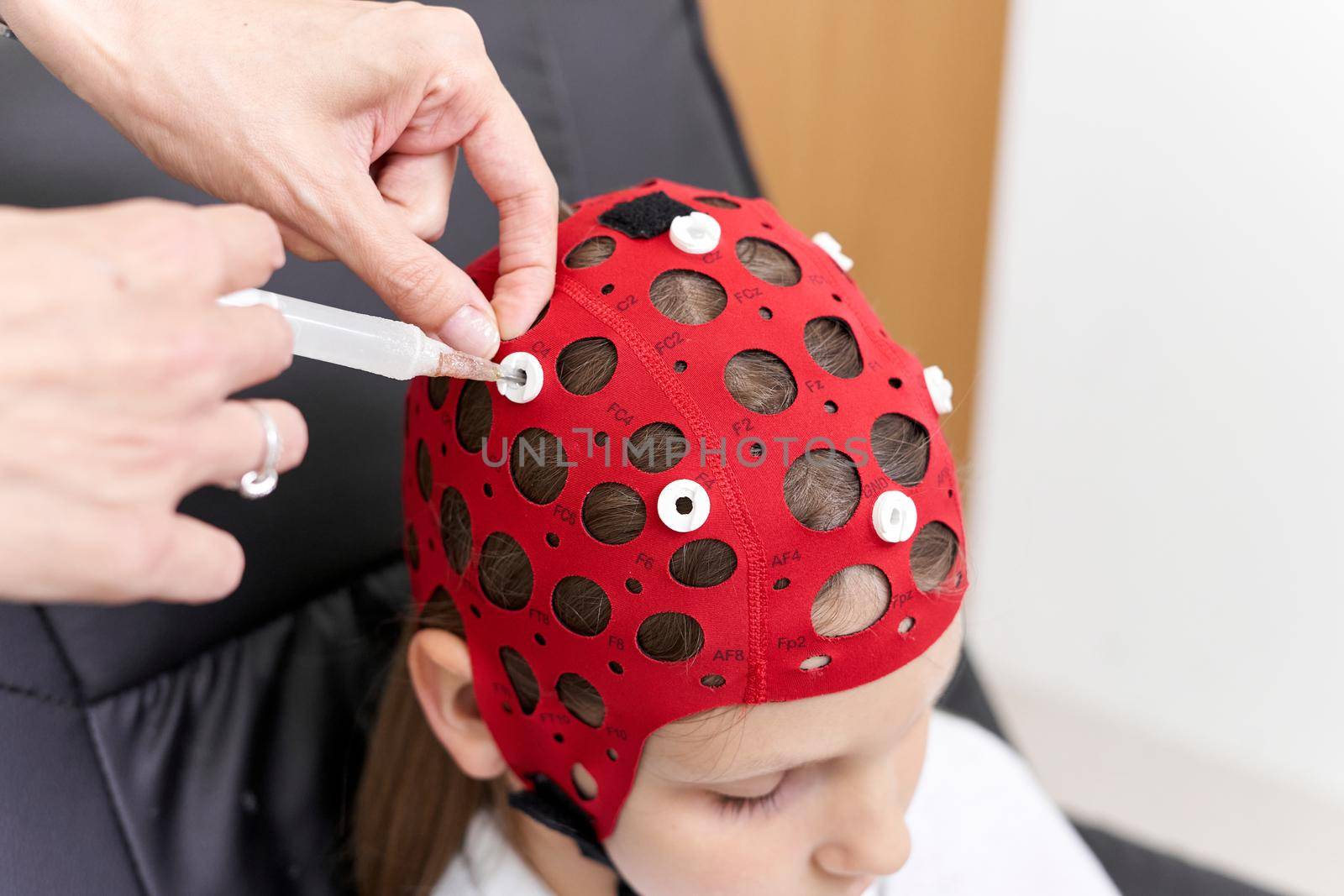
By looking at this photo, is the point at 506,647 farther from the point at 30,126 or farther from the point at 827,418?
the point at 30,126

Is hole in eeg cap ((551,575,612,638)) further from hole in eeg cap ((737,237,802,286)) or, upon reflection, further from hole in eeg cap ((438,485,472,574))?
hole in eeg cap ((737,237,802,286))

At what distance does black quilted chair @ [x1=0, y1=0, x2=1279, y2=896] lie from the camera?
2.45 feet

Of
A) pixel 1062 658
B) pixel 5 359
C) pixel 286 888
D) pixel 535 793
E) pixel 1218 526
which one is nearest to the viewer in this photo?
pixel 5 359

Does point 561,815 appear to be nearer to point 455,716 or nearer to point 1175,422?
point 455,716

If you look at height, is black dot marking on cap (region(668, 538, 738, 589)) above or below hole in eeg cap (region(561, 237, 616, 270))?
below

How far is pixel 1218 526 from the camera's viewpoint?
1.68 m

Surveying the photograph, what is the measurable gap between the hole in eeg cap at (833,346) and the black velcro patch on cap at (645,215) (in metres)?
0.11

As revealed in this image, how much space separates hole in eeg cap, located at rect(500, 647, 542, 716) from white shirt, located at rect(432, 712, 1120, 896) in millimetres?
256

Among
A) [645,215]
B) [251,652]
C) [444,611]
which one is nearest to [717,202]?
[645,215]

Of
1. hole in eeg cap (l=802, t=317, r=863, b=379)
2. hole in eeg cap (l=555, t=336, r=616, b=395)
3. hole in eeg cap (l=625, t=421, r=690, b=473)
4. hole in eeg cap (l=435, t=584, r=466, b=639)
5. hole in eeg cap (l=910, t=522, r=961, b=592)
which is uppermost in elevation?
hole in eeg cap (l=555, t=336, r=616, b=395)

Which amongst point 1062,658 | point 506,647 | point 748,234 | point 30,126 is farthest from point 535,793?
point 1062,658

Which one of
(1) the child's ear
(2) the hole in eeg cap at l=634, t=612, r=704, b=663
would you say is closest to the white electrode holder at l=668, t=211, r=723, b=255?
(2) the hole in eeg cap at l=634, t=612, r=704, b=663

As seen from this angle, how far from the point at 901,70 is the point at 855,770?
4.35ft

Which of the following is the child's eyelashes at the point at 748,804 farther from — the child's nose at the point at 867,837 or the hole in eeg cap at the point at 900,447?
the hole in eeg cap at the point at 900,447
